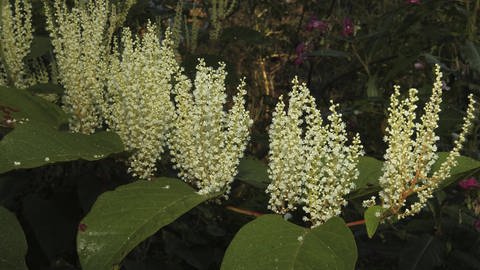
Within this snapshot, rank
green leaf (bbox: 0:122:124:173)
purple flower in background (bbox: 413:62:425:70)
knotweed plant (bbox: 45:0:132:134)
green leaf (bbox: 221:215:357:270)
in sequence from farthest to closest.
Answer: purple flower in background (bbox: 413:62:425:70), knotweed plant (bbox: 45:0:132:134), green leaf (bbox: 0:122:124:173), green leaf (bbox: 221:215:357:270)

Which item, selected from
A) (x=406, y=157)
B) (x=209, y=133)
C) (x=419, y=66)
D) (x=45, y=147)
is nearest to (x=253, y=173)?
(x=209, y=133)

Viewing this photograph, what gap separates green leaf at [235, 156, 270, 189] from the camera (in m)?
1.61

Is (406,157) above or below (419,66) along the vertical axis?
above

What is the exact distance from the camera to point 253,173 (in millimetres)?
1711

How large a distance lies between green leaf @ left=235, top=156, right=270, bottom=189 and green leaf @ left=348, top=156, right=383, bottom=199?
0.24 metres

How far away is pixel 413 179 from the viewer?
1420mm

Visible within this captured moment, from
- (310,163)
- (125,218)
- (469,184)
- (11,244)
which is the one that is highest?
(310,163)

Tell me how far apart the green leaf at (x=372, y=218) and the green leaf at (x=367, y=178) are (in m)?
0.12

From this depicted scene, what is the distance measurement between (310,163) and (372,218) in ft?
0.64

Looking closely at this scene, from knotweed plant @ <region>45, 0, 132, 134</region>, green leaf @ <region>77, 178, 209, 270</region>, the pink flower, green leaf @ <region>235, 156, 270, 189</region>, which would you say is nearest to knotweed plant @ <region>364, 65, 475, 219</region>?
green leaf @ <region>235, 156, 270, 189</region>

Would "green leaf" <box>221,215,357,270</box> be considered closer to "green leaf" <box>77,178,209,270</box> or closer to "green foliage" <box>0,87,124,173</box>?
"green leaf" <box>77,178,209,270</box>

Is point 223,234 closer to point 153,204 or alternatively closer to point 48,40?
point 153,204

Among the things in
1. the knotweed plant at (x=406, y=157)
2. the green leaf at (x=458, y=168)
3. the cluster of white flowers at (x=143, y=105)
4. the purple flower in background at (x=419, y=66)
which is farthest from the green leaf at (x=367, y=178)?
the purple flower in background at (x=419, y=66)

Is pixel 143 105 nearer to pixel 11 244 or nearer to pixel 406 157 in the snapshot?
pixel 11 244
